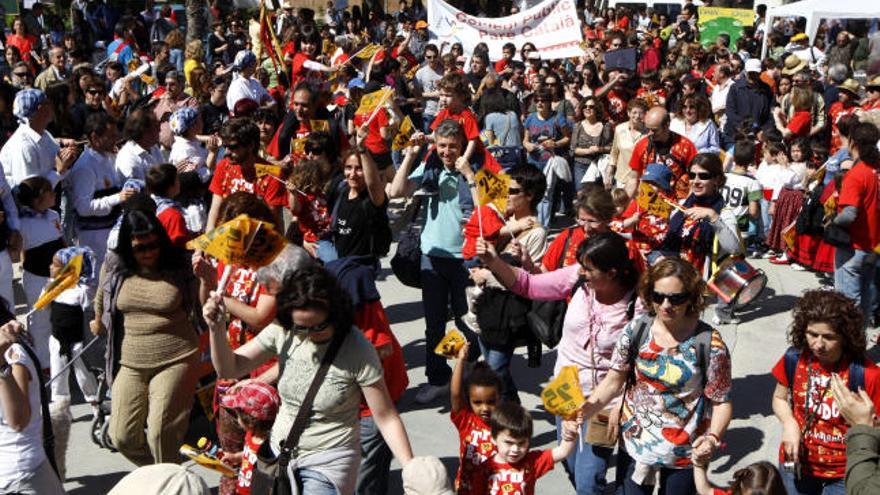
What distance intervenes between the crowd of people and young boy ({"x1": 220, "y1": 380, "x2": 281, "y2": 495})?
0.05 feet

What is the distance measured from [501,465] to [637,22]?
2630 cm

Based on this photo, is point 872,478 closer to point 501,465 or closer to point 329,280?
point 501,465

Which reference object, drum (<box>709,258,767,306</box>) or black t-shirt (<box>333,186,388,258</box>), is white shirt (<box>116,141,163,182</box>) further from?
drum (<box>709,258,767,306</box>)

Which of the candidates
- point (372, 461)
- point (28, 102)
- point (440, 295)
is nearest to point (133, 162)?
point (28, 102)

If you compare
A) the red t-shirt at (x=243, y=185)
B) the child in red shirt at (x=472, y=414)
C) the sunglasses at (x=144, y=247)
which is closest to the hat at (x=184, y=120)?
the red t-shirt at (x=243, y=185)

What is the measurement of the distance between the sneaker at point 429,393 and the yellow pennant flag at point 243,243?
256 centimetres

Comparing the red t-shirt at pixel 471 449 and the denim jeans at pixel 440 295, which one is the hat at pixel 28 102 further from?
the red t-shirt at pixel 471 449

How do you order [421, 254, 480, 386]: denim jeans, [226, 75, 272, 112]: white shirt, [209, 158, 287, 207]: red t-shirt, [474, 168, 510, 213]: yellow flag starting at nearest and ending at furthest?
[474, 168, 510, 213]: yellow flag < [421, 254, 480, 386]: denim jeans < [209, 158, 287, 207]: red t-shirt < [226, 75, 272, 112]: white shirt

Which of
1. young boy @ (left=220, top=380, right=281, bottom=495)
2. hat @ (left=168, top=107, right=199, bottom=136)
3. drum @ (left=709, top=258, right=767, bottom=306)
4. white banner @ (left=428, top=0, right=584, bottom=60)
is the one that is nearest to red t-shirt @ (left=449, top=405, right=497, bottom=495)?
young boy @ (left=220, top=380, right=281, bottom=495)

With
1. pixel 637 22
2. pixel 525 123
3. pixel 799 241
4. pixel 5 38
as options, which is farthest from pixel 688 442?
pixel 637 22

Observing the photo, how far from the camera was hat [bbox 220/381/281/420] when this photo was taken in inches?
188

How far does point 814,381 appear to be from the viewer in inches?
181

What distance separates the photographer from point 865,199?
25.2 ft

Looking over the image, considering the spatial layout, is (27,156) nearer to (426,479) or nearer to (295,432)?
(295,432)
